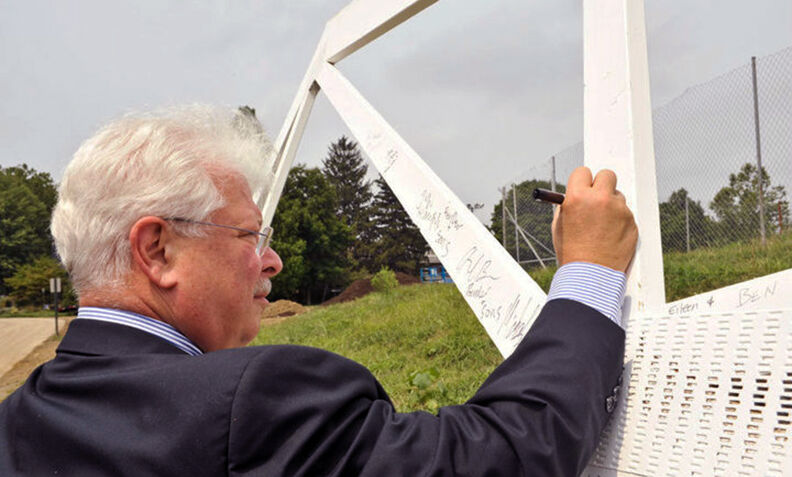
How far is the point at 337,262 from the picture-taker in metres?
35.2

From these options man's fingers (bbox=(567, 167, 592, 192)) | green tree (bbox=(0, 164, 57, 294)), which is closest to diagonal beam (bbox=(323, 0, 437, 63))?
man's fingers (bbox=(567, 167, 592, 192))

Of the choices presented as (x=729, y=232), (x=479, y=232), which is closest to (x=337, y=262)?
(x=729, y=232)

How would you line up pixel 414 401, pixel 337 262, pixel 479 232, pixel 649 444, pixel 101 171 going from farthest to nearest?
pixel 337 262, pixel 414 401, pixel 479 232, pixel 101 171, pixel 649 444

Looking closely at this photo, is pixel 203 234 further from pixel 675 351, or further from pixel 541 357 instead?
pixel 675 351

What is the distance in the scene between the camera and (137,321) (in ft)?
3.19

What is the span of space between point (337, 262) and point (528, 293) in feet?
112

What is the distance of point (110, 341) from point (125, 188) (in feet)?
0.85

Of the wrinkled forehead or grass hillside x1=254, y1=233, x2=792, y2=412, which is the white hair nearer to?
the wrinkled forehead

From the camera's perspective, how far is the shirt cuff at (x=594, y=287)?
3.14 feet

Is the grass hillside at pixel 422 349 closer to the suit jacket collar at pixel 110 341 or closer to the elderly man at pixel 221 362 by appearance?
the elderly man at pixel 221 362

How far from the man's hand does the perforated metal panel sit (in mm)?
122

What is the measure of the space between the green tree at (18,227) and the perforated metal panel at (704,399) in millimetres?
40349

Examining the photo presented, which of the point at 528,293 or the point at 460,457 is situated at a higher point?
the point at 528,293
